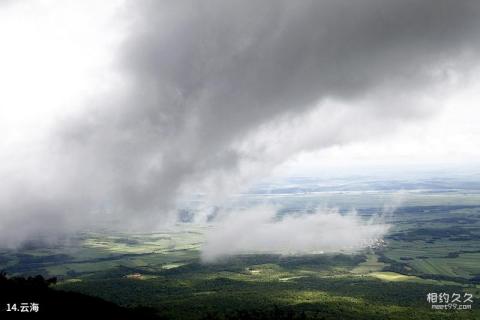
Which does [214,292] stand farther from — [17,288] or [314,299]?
[17,288]

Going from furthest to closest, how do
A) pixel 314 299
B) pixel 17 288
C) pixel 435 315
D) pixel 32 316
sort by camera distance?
1. pixel 314 299
2. pixel 435 315
3. pixel 17 288
4. pixel 32 316

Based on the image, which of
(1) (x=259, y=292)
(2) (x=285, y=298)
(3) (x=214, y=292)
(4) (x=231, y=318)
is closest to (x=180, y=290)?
(3) (x=214, y=292)

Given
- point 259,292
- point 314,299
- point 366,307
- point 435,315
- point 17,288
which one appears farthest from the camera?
point 259,292

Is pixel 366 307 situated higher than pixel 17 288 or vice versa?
pixel 17 288

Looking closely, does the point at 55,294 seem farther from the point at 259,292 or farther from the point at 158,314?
the point at 259,292

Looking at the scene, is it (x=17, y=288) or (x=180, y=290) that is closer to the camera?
(x=17, y=288)

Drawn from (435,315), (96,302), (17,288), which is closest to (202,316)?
(96,302)

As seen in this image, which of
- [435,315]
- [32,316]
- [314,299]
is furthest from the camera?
[314,299]

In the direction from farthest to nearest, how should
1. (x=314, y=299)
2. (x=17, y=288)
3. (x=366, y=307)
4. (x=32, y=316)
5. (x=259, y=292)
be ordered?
1. (x=259, y=292)
2. (x=314, y=299)
3. (x=366, y=307)
4. (x=17, y=288)
5. (x=32, y=316)

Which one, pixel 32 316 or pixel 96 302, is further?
pixel 96 302
